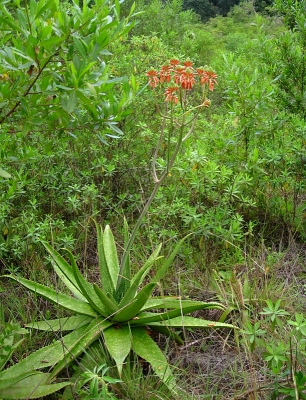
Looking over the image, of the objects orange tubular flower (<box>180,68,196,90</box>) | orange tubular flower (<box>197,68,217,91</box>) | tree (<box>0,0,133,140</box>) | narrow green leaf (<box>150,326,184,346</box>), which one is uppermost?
tree (<box>0,0,133,140</box>)

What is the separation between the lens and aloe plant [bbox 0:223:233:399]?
2305mm

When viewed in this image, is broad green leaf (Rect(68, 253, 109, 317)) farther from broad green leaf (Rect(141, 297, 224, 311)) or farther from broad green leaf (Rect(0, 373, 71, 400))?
broad green leaf (Rect(0, 373, 71, 400))

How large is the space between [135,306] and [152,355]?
277mm

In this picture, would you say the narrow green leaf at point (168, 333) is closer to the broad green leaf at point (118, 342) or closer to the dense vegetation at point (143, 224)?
the dense vegetation at point (143, 224)

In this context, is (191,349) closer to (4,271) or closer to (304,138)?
(4,271)

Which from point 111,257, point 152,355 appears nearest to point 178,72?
point 111,257

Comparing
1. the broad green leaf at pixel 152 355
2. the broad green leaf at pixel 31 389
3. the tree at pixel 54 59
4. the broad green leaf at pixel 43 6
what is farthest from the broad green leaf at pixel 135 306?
the broad green leaf at pixel 43 6

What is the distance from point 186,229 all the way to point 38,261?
1.24 m

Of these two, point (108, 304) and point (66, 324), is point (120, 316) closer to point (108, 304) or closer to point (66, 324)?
point (108, 304)

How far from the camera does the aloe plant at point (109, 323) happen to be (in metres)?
2.30

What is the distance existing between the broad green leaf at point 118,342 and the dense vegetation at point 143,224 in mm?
13

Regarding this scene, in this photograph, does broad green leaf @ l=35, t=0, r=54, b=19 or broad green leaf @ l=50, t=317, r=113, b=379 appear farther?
broad green leaf @ l=50, t=317, r=113, b=379

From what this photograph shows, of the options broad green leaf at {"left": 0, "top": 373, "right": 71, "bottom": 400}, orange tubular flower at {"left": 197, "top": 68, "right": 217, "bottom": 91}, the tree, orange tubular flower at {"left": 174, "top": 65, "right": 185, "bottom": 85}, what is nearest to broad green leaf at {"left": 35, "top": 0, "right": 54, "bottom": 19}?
the tree

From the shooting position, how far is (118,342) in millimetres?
2438
